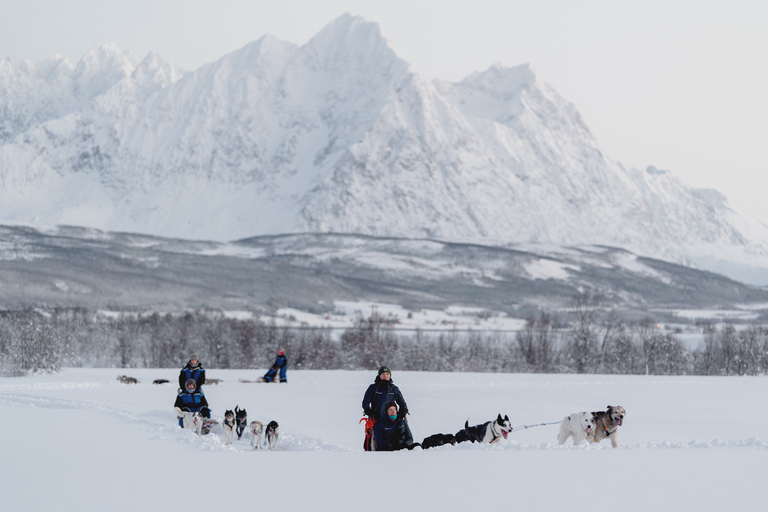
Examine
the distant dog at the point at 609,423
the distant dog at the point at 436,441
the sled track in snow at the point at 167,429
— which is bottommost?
the sled track in snow at the point at 167,429

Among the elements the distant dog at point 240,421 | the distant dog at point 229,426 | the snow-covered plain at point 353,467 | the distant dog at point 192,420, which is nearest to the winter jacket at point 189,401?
the distant dog at point 192,420

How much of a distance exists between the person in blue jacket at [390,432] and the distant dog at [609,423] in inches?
166

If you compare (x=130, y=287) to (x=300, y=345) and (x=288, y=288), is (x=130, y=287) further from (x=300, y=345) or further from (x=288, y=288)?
(x=300, y=345)

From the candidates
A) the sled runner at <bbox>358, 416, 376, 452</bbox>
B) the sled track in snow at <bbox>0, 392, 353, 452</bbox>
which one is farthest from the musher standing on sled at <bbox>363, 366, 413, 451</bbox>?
the sled track in snow at <bbox>0, 392, 353, 452</bbox>

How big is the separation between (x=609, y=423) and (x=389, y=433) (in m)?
4.76

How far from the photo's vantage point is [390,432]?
1662cm

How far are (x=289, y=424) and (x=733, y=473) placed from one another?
508 inches

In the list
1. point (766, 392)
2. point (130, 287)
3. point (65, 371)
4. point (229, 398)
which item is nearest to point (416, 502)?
point (229, 398)

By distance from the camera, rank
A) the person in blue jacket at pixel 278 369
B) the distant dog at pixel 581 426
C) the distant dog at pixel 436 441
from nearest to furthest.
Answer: the distant dog at pixel 436 441, the distant dog at pixel 581 426, the person in blue jacket at pixel 278 369

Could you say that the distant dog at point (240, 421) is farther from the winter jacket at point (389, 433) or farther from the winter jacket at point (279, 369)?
the winter jacket at point (279, 369)

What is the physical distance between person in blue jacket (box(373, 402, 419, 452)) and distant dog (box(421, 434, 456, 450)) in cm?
26

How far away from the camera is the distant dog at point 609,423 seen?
1816cm

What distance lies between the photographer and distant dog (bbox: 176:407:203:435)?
2178 centimetres

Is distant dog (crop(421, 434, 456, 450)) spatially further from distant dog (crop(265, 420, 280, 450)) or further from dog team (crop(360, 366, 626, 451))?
distant dog (crop(265, 420, 280, 450))
